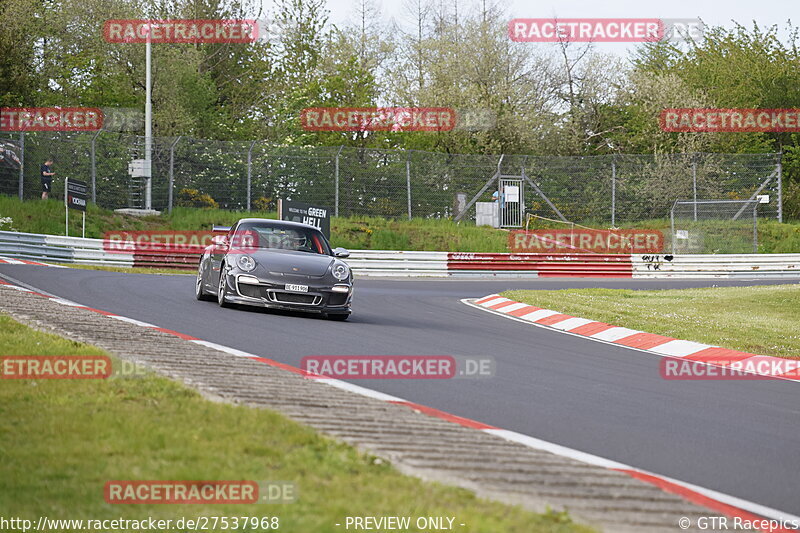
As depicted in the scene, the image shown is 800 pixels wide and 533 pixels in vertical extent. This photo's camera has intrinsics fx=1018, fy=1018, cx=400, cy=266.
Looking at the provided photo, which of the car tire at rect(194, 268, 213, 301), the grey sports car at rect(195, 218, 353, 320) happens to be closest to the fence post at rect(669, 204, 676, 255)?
the grey sports car at rect(195, 218, 353, 320)

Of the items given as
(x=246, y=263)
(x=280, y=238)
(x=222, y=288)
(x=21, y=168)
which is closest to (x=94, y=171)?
(x=21, y=168)

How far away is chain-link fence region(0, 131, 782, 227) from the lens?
98.7 feet

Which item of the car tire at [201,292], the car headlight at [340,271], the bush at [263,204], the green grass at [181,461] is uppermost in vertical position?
the bush at [263,204]

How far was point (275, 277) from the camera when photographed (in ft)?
44.9

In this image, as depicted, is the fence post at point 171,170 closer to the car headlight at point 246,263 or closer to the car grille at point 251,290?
the car headlight at point 246,263

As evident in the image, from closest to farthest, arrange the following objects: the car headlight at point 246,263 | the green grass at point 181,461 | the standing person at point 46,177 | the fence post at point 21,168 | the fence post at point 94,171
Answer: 1. the green grass at point 181,461
2. the car headlight at point 246,263
3. the fence post at point 21,168
4. the standing person at point 46,177
5. the fence post at point 94,171

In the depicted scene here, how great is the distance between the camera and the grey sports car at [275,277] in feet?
44.8

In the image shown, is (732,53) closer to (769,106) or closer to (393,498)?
(769,106)

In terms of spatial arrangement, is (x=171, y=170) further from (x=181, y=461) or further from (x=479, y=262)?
(x=181, y=461)

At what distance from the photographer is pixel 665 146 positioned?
50281 millimetres

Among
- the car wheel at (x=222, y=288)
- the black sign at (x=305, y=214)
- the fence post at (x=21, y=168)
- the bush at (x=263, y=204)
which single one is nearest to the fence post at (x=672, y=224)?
the bush at (x=263, y=204)

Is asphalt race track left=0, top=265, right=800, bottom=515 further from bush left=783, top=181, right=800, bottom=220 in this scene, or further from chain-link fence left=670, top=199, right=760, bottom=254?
bush left=783, top=181, right=800, bottom=220

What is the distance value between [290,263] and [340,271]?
701 millimetres

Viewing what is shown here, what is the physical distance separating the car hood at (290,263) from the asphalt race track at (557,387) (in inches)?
24.8
